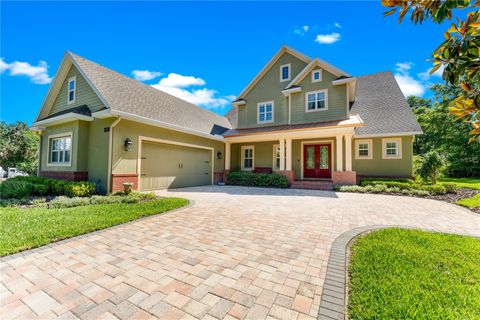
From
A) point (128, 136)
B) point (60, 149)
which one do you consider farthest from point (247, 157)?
point (60, 149)

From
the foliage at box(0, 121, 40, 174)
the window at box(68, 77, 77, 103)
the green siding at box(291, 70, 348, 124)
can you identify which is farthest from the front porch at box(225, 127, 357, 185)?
the foliage at box(0, 121, 40, 174)

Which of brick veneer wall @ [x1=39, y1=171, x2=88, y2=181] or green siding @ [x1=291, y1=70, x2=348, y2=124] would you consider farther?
green siding @ [x1=291, y1=70, x2=348, y2=124]

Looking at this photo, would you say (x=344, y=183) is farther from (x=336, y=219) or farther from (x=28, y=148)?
(x=28, y=148)

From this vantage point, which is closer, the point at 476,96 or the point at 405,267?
the point at 476,96

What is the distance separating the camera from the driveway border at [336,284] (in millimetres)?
2088

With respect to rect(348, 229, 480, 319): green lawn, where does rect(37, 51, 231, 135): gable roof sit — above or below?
above

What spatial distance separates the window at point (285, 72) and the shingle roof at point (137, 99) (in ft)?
20.9

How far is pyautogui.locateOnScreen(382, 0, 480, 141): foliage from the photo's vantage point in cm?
160

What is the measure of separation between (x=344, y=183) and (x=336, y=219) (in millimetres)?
7120

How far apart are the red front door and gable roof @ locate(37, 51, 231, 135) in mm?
6935

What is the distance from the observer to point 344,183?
11844mm

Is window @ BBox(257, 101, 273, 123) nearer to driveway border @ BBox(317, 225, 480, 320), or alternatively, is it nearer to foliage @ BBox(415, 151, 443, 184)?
foliage @ BBox(415, 151, 443, 184)

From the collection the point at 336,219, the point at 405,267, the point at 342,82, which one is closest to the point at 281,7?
the point at 342,82

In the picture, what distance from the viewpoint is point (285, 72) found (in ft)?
49.9
